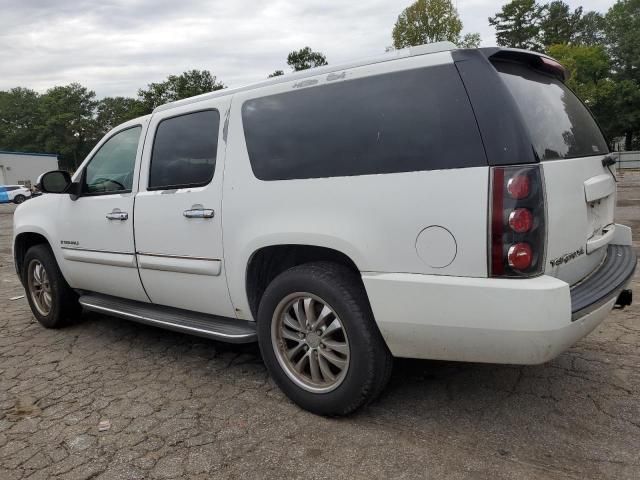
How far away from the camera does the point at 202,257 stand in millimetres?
3293

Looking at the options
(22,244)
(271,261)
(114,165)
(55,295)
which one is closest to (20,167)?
(22,244)

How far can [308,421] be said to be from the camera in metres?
2.85

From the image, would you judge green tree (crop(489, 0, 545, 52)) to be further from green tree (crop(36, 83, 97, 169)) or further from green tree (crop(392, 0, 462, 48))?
green tree (crop(36, 83, 97, 169))

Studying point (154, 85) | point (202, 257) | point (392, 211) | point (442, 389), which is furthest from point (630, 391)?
point (154, 85)

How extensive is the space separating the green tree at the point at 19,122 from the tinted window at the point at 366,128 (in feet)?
311

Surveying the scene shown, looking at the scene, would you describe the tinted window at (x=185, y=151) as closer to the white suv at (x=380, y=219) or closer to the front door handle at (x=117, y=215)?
the white suv at (x=380, y=219)

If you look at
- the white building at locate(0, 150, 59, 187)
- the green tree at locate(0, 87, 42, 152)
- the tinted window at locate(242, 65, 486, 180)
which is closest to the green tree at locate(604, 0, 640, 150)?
the tinted window at locate(242, 65, 486, 180)

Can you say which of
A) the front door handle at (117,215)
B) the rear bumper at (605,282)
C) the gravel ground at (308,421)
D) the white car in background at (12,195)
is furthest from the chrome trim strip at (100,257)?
the white car in background at (12,195)

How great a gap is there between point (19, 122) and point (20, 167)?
40.8 meters

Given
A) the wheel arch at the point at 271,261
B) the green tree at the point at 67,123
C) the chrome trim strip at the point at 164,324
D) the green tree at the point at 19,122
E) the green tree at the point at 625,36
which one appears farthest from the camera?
the green tree at the point at 19,122

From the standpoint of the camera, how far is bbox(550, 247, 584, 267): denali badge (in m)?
2.36

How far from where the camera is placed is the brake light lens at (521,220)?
7.23ft

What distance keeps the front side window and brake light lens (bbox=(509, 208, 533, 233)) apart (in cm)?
279

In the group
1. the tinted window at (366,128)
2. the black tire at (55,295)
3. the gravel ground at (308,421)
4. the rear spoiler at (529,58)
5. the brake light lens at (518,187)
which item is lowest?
the gravel ground at (308,421)
